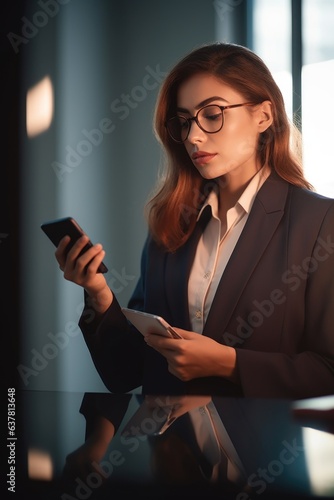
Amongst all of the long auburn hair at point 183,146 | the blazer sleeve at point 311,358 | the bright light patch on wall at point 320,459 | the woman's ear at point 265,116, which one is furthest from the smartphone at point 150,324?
the woman's ear at point 265,116

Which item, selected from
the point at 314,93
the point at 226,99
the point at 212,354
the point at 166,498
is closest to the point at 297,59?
the point at 314,93

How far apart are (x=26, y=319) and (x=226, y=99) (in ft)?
5.20

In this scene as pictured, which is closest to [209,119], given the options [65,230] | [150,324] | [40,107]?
[65,230]

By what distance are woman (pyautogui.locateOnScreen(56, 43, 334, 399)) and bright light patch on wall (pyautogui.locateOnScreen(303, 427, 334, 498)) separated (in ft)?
2.05

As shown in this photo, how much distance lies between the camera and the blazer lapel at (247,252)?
1.71 meters

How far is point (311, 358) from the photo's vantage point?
1594 millimetres

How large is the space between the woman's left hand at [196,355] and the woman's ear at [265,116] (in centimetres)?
69

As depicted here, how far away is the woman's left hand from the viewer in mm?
1528

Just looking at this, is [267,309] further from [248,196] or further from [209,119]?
[209,119]

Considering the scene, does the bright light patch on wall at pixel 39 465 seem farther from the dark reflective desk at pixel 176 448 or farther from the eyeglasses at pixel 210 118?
the eyeglasses at pixel 210 118

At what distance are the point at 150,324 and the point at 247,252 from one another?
0.38m

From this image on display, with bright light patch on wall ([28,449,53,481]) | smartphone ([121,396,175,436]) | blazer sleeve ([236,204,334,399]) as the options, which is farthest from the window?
bright light patch on wall ([28,449,53,481])

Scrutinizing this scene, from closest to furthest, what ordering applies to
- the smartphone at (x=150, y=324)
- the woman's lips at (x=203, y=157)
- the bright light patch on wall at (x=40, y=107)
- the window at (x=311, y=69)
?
the smartphone at (x=150, y=324), the woman's lips at (x=203, y=157), the bright light patch on wall at (x=40, y=107), the window at (x=311, y=69)

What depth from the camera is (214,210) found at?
1929 millimetres
